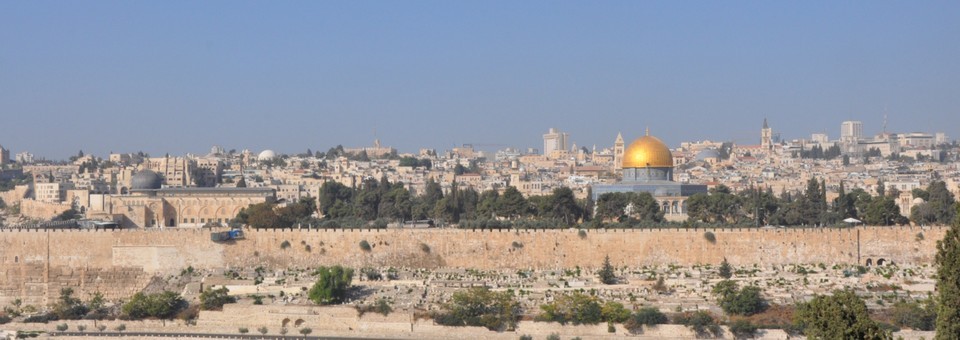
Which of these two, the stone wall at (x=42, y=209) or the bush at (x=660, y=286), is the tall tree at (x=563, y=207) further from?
the stone wall at (x=42, y=209)

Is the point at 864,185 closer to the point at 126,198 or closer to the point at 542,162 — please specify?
the point at 126,198

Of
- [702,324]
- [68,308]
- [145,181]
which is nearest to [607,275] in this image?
[702,324]

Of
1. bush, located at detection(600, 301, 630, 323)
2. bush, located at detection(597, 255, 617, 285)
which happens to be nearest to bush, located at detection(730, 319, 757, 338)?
bush, located at detection(600, 301, 630, 323)

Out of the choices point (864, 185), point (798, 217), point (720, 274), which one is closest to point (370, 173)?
point (864, 185)

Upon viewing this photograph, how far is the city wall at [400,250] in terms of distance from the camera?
42062 millimetres

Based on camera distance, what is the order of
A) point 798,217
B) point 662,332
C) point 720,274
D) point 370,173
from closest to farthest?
point 662,332, point 720,274, point 798,217, point 370,173

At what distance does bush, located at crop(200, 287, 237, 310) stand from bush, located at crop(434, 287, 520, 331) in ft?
19.0

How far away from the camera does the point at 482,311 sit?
35.9 m

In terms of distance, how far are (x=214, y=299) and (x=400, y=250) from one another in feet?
22.7

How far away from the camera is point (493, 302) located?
36062 millimetres

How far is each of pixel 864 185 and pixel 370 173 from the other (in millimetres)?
35403

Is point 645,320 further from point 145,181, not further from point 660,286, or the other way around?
point 145,181

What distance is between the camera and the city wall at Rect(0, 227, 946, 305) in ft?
138

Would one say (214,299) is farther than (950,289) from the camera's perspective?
Yes
